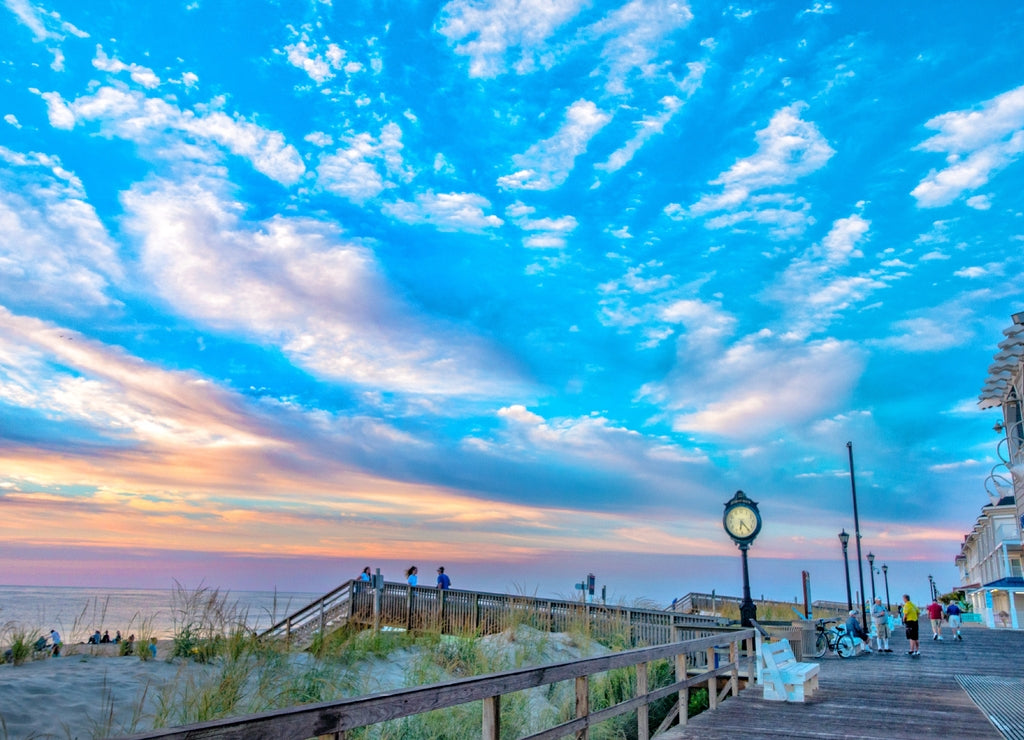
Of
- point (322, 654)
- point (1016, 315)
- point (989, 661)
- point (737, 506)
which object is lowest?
point (989, 661)

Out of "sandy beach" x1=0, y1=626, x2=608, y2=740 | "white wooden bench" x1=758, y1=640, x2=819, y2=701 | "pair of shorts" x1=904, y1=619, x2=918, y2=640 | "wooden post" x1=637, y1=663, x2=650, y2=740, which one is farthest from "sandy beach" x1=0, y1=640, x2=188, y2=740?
"pair of shorts" x1=904, y1=619, x2=918, y2=640

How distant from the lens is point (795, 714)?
31.2 feet

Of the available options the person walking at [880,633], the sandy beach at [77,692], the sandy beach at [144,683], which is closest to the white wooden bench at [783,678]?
the sandy beach at [144,683]

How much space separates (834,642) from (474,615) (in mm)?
9975

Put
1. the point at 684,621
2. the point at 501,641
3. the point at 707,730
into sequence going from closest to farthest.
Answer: the point at 707,730 < the point at 501,641 < the point at 684,621

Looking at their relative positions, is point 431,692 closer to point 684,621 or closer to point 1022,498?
point 684,621

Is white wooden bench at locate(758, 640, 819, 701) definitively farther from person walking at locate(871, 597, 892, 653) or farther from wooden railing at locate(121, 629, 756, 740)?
person walking at locate(871, 597, 892, 653)

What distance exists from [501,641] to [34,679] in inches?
309

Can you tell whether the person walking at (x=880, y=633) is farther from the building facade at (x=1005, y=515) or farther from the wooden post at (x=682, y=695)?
the wooden post at (x=682, y=695)

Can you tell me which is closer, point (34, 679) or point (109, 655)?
point (34, 679)

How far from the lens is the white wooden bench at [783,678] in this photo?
34.5 feet

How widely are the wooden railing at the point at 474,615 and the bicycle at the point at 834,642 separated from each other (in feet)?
8.51

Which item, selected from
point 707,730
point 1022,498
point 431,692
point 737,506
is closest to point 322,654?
point 707,730

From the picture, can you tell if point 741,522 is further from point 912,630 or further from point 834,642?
point 912,630
